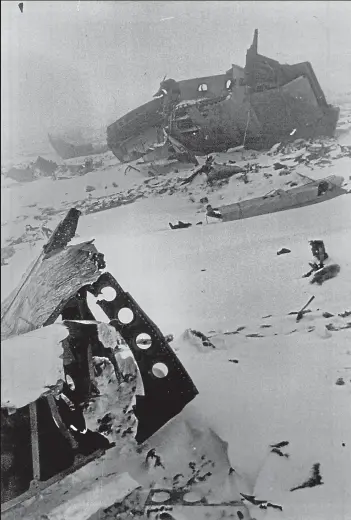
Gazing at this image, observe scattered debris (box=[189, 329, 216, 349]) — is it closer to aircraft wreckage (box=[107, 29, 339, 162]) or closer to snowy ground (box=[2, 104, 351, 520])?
snowy ground (box=[2, 104, 351, 520])

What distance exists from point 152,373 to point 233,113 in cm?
232

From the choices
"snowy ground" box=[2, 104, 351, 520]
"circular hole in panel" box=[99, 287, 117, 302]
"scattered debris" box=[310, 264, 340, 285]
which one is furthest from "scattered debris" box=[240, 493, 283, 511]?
"scattered debris" box=[310, 264, 340, 285]

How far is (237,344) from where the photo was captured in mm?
2279

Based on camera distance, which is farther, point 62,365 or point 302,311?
point 302,311

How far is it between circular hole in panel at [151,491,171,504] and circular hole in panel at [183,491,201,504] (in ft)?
0.25

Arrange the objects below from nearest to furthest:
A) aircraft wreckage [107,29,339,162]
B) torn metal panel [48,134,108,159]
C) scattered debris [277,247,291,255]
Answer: torn metal panel [48,134,108,159], scattered debris [277,247,291,255], aircraft wreckage [107,29,339,162]

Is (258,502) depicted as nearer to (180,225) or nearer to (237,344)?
(237,344)

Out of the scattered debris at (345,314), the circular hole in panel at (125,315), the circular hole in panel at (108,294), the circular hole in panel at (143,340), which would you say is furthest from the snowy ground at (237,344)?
the circular hole in panel at (108,294)

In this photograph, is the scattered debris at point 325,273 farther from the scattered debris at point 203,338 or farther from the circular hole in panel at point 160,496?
the circular hole in panel at point 160,496

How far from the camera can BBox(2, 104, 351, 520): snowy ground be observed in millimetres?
1713

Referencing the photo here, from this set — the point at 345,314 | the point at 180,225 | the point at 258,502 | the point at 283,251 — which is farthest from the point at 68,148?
the point at 258,502

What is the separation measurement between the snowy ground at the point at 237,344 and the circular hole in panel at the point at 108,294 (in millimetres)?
363

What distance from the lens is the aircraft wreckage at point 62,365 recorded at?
4.78 ft

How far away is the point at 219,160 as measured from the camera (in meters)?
2.96
